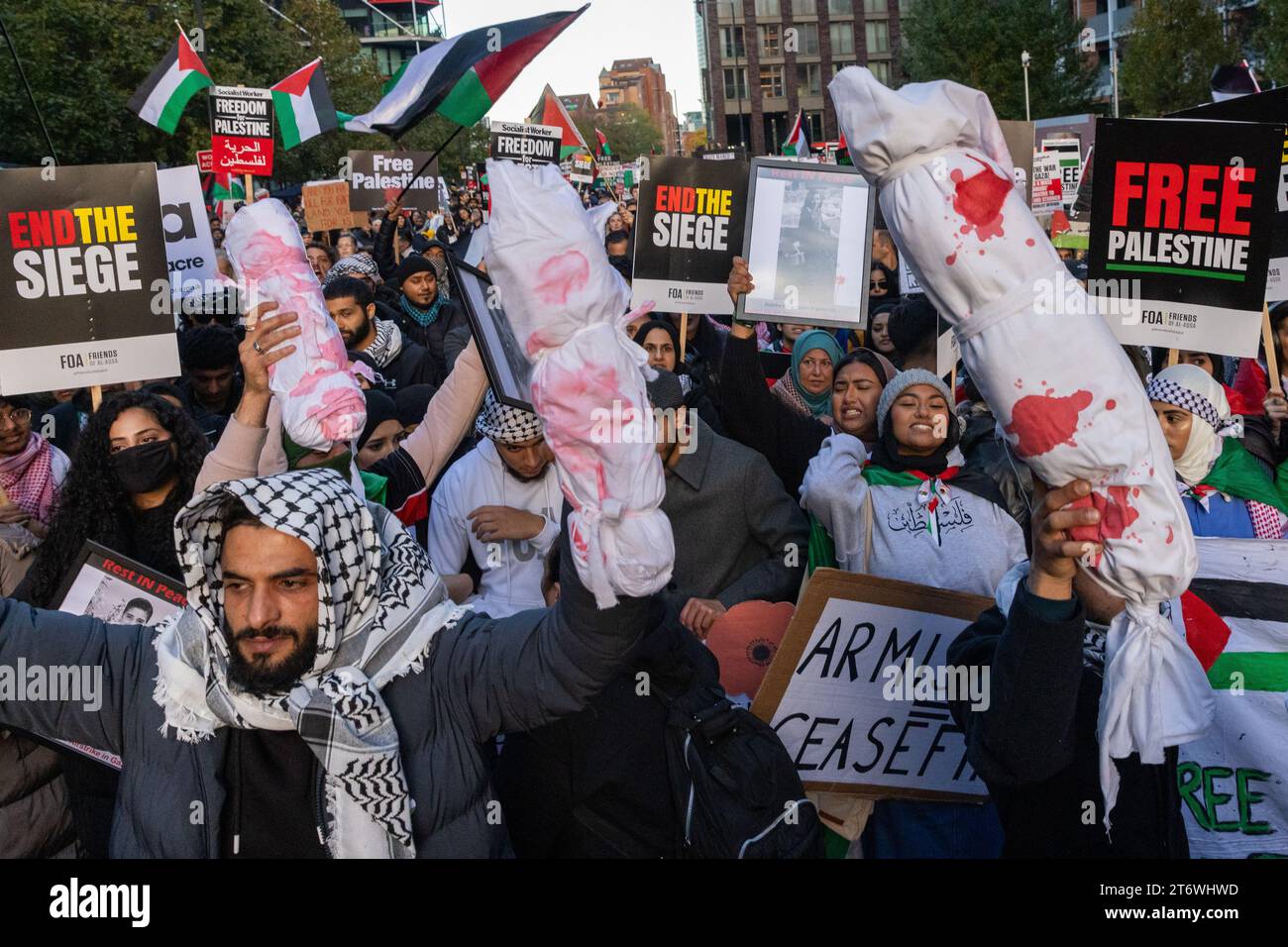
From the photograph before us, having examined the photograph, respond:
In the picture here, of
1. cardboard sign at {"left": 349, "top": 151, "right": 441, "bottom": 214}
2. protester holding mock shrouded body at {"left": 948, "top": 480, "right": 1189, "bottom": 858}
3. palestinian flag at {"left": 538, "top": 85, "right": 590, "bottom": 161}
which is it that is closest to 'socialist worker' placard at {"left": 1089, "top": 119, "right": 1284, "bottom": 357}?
protester holding mock shrouded body at {"left": 948, "top": 480, "right": 1189, "bottom": 858}

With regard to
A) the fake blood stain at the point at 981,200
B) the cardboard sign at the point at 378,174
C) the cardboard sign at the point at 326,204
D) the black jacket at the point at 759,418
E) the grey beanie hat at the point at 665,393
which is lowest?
the black jacket at the point at 759,418

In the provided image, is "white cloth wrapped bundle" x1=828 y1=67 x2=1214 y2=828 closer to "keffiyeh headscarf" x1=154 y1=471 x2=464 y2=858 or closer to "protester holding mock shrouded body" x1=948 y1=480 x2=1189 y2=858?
"protester holding mock shrouded body" x1=948 y1=480 x2=1189 y2=858

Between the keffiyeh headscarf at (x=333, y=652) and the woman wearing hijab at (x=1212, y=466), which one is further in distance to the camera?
the woman wearing hijab at (x=1212, y=466)

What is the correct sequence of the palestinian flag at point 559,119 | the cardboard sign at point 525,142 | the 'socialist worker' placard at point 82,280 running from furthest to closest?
the palestinian flag at point 559,119 < the cardboard sign at point 525,142 < the 'socialist worker' placard at point 82,280

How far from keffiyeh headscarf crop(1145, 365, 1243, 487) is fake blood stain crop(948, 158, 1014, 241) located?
2.33m

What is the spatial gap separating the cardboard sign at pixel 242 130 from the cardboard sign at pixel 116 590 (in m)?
6.78

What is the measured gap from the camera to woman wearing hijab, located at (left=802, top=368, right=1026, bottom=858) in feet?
12.1

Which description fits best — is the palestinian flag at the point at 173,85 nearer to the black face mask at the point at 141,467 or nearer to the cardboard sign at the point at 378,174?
the cardboard sign at the point at 378,174

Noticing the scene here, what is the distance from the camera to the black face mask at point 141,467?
3.66 m

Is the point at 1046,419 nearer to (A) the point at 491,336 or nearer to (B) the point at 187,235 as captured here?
(A) the point at 491,336

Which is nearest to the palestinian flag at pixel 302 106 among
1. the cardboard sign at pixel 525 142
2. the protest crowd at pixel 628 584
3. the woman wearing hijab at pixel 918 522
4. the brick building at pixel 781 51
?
the cardboard sign at pixel 525 142

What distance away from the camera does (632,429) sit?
1988 millimetres

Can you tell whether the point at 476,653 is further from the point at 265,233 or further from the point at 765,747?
the point at 265,233

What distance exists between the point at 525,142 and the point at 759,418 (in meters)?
7.56
